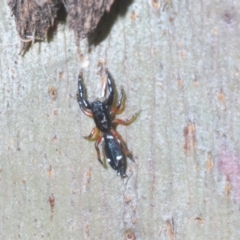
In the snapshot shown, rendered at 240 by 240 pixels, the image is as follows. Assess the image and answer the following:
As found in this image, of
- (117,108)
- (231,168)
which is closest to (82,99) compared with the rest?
(117,108)

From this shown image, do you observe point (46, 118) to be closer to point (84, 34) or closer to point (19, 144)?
point (19, 144)

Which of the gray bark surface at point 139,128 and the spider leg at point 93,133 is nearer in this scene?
the gray bark surface at point 139,128

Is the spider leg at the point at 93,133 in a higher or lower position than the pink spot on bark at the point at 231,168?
higher

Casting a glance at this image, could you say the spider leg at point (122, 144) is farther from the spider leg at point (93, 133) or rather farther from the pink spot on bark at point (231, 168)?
the pink spot on bark at point (231, 168)

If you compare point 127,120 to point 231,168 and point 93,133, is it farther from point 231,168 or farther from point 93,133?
point 231,168

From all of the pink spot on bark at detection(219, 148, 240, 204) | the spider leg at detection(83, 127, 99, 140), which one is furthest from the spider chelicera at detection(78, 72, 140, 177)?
the pink spot on bark at detection(219, 148, 240, 204)

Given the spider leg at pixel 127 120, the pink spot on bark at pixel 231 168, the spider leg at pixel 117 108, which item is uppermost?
the spider leg at pixel 117 108

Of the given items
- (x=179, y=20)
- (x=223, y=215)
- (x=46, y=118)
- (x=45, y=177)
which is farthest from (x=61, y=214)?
(x=179, y=20)

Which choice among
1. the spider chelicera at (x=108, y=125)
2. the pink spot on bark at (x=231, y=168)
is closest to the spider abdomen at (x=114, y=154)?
the spider chelicera at (x=108, y=125)
